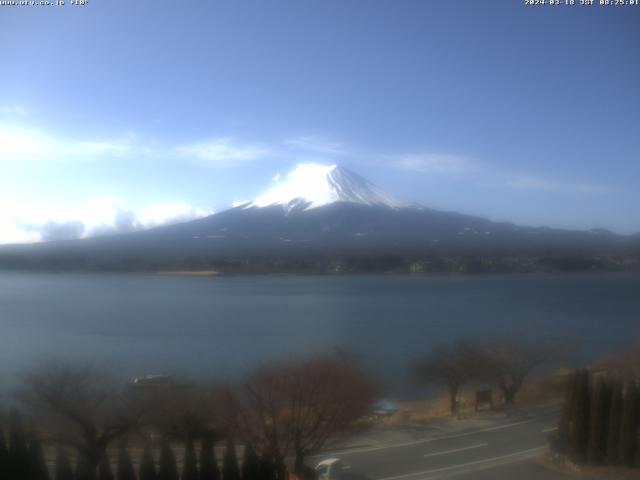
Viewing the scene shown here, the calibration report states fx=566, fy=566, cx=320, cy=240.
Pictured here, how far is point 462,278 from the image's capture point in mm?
5867

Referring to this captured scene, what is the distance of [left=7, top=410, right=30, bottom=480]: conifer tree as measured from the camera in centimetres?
302

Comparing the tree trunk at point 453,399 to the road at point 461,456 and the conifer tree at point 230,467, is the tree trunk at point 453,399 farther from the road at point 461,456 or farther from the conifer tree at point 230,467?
the conifer tree at point 230,467

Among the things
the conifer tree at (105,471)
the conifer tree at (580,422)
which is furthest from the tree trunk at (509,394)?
the conifer tree at (105,471)

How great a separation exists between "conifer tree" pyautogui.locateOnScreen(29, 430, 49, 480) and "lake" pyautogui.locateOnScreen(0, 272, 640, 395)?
1.13 m

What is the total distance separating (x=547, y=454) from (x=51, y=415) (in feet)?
9.50

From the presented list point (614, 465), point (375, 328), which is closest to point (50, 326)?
point (375, 328)

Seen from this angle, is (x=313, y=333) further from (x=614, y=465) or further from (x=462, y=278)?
(x=614, y=465)

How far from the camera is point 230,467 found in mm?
3000

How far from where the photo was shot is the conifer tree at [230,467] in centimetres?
299

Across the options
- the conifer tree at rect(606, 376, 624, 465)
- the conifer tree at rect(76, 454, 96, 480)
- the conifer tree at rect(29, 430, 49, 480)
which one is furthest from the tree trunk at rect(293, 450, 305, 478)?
the conifer tree at rect(606, 376, 624, 465)

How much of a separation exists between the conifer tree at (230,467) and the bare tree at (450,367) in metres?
1.76

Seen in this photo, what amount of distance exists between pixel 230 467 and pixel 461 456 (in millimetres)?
1293

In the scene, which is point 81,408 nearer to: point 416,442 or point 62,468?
point 62,468

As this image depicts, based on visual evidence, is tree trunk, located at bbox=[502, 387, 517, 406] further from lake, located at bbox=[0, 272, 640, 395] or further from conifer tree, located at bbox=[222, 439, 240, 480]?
conifer tree, located at bbox=[222, 439, 240, 480]
